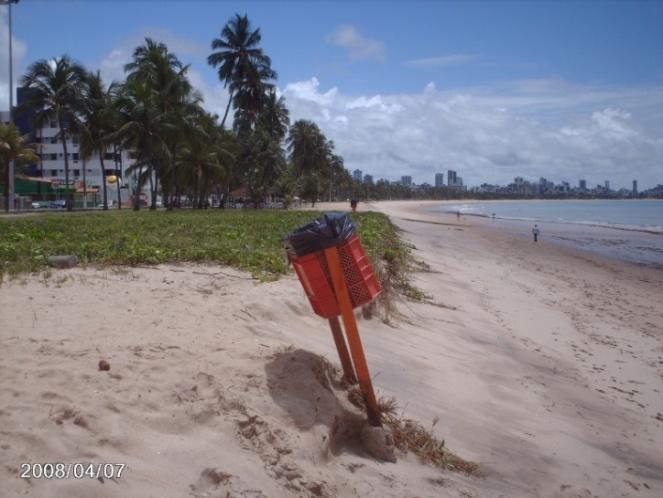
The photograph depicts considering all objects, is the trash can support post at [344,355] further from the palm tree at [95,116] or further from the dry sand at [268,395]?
the palm tree at [95,116]

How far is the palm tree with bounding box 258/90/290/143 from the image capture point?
54562mm

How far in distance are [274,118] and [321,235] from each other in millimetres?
54783

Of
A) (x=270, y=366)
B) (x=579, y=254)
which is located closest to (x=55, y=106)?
(x=579, y=254)

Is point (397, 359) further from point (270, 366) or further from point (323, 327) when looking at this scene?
point (270, 366)

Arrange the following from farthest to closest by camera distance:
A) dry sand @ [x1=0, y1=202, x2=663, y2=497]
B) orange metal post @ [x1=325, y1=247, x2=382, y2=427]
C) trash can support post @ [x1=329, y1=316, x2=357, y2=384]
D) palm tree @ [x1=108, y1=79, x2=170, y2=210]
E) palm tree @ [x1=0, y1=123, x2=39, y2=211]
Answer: palm tree @ [x1=0, y1=123, x2=39, y2=211] → palm tree @ [x1=108, y1=79, x2=170, y2=210] → trash can support post @ [x1=329, y1=316, x2=357, y2=384] → orange metal post @ [x1=325, y1=247, x2=382, y2=427] → dry sand @ [x1=0, y1=202, x2=663, y2=497]

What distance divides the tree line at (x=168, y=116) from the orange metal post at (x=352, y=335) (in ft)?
121

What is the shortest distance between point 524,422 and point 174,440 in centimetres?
300

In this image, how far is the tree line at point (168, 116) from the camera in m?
38.8

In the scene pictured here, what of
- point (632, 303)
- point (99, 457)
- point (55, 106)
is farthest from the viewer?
point (55, 106)

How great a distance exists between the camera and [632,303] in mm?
12141

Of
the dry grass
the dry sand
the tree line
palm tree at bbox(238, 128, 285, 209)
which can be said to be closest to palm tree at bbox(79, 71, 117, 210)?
the tree line

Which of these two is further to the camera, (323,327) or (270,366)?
(323,327)

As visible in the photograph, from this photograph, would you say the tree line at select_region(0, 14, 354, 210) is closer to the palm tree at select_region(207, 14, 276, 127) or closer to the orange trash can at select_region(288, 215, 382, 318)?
the palm tree at select_region(207, 14, 276, 127)

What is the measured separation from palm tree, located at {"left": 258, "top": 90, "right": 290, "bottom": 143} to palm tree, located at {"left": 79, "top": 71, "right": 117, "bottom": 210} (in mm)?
14979
